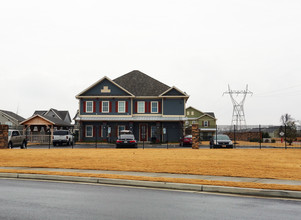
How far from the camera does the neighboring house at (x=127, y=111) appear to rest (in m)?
44.8

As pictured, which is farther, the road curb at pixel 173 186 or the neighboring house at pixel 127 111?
the neighboring house at pixel 127 111

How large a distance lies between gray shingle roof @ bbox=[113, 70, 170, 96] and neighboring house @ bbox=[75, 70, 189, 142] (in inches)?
25.5

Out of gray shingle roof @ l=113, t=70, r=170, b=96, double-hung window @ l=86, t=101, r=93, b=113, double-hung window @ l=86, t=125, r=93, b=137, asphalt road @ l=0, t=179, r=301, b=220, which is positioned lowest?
asphalt road @ l=0, t=179, r=301, b=220

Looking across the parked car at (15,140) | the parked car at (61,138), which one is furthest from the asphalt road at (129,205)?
the parked car at (61,138)

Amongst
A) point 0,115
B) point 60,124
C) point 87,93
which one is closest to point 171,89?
point 87,93

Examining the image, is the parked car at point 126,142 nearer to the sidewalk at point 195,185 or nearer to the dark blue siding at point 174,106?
the dark blue siding at point 174,106

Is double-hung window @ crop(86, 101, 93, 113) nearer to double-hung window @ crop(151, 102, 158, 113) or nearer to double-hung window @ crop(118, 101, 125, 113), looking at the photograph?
double-hung window @ crop(118, 101, 125, 113)

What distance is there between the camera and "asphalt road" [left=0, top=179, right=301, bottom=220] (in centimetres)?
678

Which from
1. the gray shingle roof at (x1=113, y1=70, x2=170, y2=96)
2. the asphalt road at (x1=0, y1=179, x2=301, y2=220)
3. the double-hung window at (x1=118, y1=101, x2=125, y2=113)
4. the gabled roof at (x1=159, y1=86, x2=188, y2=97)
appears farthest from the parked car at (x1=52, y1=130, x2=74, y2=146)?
the asphalt road at (x1=0, y1=179, x2=301, y2=220)

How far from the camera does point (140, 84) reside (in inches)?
1907

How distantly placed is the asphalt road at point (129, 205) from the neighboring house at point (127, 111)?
34.7 meters

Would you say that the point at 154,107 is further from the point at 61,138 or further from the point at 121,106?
the point at 61,138

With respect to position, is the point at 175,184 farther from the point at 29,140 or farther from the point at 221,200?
the point at 29,140

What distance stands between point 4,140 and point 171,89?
2344 cm
